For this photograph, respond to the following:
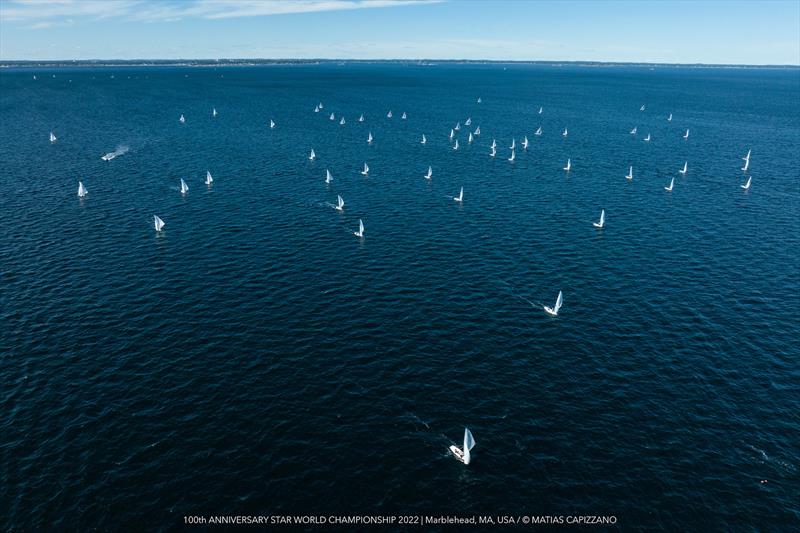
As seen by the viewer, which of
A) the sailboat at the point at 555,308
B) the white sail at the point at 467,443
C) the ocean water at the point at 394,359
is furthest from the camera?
the sailboat at the point at 555,308

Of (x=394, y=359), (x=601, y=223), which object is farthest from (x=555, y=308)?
(x=601, y=223)

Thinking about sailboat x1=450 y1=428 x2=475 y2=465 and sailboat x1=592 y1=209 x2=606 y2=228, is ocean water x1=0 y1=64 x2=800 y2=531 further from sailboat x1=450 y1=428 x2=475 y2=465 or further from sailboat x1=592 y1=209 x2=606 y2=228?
Result: sailboat x1=592 y1=209 x2=606 y2=228

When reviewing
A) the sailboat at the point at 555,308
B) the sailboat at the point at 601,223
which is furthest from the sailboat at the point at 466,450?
the sailboat at the point at 601,223

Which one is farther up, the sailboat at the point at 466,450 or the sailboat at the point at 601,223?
the sailboat at the point at 601,223

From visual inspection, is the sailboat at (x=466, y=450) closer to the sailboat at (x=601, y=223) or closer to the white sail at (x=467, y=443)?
the white sail at (x=467, y=443)

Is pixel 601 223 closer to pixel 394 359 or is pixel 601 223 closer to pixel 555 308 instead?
pixel 555 308

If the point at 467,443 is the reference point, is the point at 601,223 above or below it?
above

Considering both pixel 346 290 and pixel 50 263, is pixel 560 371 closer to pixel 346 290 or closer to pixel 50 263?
pixel 346 290
